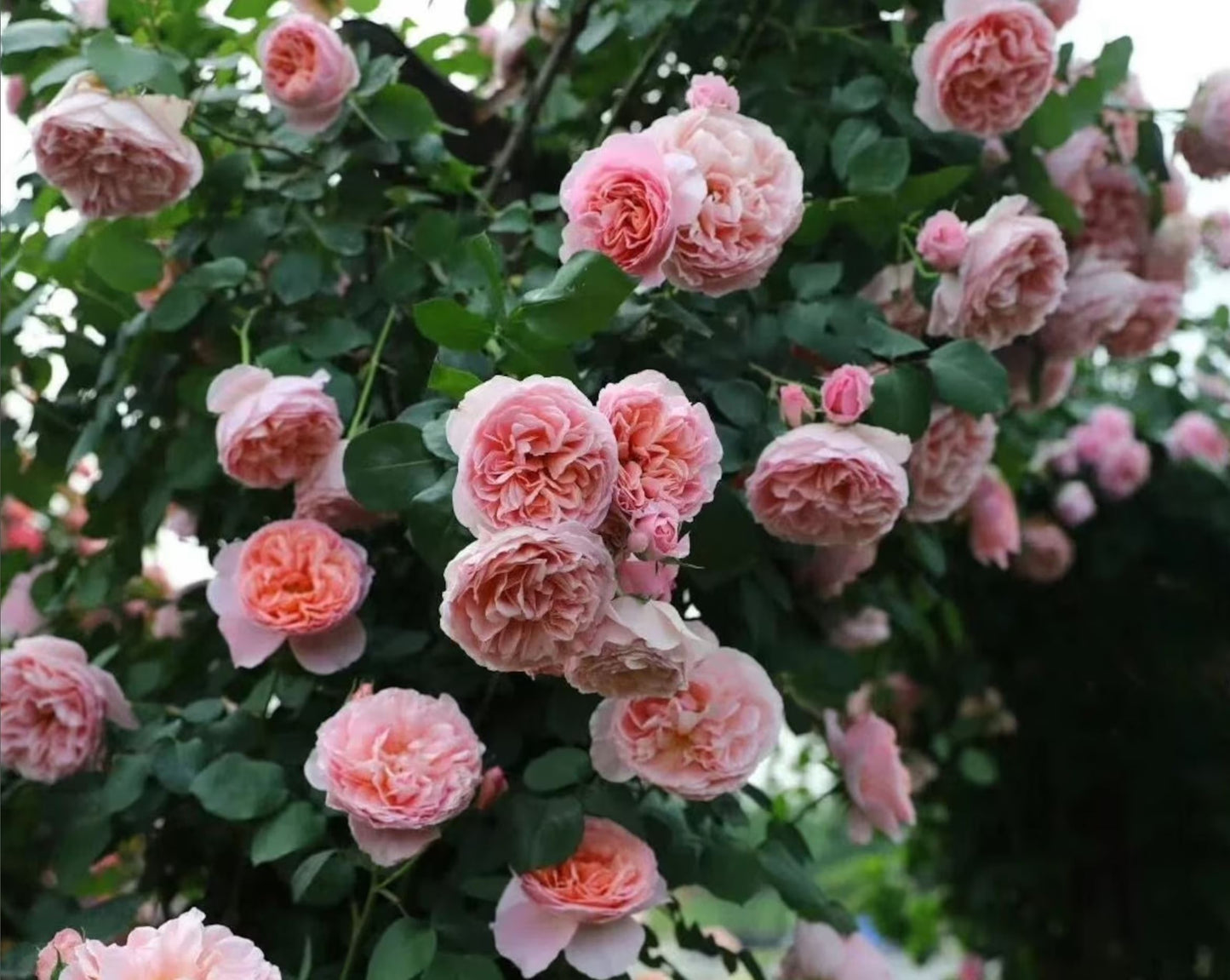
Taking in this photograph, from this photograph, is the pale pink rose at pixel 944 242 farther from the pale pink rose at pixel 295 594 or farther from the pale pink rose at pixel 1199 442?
the pale pink rose at pixel 1199 442

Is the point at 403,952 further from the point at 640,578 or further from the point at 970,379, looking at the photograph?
the point at 970,379

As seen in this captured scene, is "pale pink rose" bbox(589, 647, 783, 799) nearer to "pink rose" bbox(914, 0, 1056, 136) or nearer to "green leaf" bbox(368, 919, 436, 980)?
"green leaf" bbox(368, 919, 436, 980)

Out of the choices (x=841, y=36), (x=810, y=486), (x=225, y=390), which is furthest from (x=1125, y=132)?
(x=225, y=390)

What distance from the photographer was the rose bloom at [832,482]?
2.59 ft

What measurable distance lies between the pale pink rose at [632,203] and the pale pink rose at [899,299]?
0.29 m

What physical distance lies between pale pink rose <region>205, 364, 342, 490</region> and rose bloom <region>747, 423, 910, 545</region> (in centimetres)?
28

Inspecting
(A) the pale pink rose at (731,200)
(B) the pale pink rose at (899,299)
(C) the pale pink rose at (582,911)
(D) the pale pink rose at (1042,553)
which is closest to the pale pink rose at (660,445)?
(A) the pale pink rose at (731,200)

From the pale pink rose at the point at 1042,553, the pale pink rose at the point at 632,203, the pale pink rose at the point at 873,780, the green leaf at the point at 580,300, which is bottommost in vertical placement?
the pale pink rose at the point at 1042,553

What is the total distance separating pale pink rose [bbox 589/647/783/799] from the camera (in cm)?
79

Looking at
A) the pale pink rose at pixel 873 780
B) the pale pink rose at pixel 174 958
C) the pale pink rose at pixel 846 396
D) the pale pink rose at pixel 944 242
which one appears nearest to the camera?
the pale pink rose at pixel 174 958

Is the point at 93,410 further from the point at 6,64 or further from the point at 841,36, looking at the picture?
the point at 841,36

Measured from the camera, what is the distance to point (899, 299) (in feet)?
3.28

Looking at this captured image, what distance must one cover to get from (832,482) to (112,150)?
0.50m

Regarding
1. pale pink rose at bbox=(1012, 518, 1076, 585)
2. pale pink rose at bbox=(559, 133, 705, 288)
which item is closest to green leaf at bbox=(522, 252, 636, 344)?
pale pink rose at bbox=(559, 133, 705, 288)
